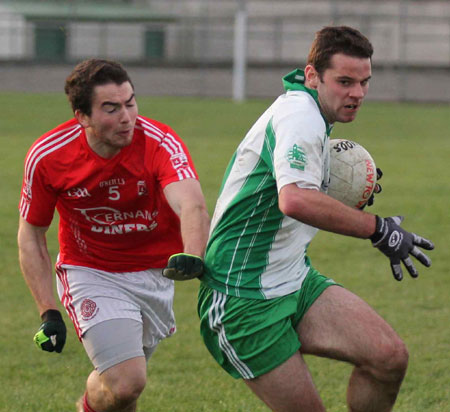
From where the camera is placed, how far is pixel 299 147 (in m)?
4.16

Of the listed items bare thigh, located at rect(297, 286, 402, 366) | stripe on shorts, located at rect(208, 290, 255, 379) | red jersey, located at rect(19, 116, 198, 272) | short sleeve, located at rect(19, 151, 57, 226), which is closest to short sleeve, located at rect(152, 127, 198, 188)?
red jersey, located at rect(19, 116, 198, 272)

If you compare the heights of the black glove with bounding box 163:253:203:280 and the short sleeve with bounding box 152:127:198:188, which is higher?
the short sleeve with bounding box 152:127:198:188

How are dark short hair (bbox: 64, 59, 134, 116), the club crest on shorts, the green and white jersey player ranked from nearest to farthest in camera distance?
the green and white jersey player < dark short hair (bbox: 64, 59, 134, 116) < the club crest on shorts

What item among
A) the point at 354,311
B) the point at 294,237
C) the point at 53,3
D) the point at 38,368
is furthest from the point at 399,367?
the point at 53,3

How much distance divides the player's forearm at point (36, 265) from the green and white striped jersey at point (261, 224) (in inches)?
42.8

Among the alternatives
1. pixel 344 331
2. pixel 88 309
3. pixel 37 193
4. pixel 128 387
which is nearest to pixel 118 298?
pixel 88 309

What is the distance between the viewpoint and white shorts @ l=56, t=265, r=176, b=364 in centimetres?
523

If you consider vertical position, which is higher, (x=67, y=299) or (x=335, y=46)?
(x=335, y=46)

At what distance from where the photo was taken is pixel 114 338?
16.7 ft

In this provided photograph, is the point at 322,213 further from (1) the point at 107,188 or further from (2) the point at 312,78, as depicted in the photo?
(1) the point at 107,188

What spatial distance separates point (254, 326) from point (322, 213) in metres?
0.69

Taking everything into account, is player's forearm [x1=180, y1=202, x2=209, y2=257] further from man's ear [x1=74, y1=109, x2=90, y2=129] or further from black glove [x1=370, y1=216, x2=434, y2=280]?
black glove [x1=370, y1=216, x2=434, y2=280]

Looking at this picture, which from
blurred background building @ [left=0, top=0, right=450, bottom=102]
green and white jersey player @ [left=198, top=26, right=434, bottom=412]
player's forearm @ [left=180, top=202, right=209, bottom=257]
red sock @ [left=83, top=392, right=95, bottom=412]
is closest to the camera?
green and white jersey player @ [left=198, top=26, right=434, bottom=412]

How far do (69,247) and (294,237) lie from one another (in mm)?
1502
